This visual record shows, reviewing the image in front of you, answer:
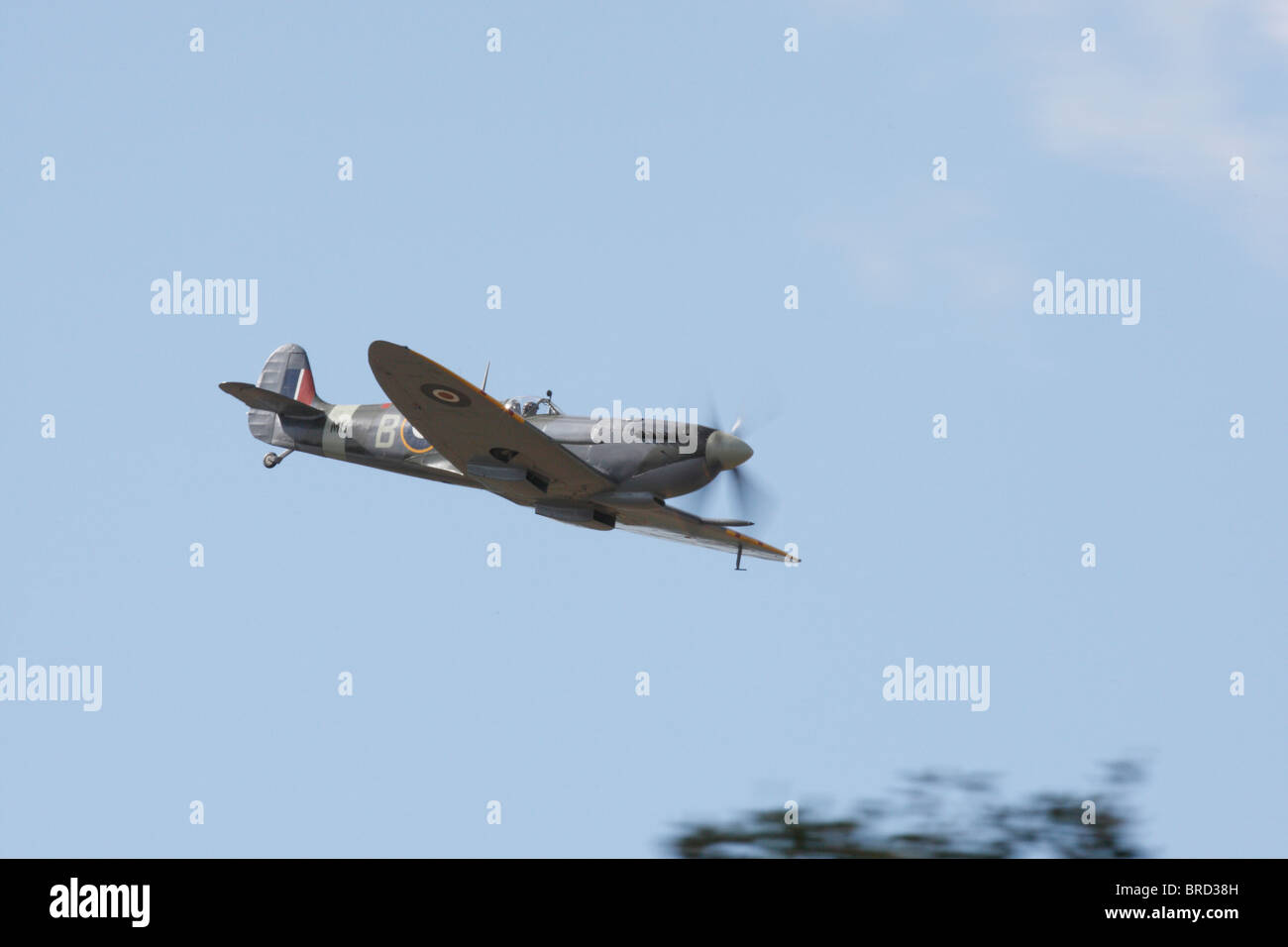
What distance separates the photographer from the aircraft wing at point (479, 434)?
814 inches

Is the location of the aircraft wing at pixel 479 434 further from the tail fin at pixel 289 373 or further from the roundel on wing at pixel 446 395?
the tail fin at pixel 289 373

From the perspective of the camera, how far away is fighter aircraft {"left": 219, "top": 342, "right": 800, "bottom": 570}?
21203mm

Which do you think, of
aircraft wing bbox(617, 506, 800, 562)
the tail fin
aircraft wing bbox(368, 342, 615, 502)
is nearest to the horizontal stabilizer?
the tail fin

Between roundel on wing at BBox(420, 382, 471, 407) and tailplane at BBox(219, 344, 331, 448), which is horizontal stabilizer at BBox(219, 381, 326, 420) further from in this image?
roundel on wing at BBox(420, 382, 471, 407)

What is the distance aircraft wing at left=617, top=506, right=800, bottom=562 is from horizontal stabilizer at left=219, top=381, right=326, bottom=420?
5432mm

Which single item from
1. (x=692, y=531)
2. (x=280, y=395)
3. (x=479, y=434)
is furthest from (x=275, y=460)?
(x=692, y=531)

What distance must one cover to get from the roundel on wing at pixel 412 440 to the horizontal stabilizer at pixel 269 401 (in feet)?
7.08

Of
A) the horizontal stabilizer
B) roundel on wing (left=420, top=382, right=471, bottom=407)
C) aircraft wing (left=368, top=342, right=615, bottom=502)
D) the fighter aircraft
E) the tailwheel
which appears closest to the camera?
aircraft wing (left=368, top=342, right=615, bottom=502)

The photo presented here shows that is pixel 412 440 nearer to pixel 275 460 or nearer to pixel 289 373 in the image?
pixel 275 460
